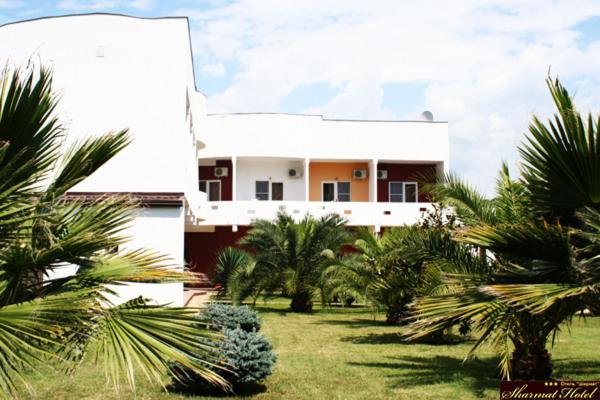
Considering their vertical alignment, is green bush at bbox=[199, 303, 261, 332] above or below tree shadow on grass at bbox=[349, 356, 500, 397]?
above

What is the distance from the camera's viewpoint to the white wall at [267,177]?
3456cm

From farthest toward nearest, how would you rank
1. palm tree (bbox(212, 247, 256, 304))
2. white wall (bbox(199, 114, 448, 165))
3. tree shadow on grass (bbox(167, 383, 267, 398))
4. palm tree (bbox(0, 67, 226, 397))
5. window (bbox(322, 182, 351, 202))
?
1. window (bbox(322, 182, 351, 202))
2. white wall (bbox(199, 114, 448, 165))
3. palm tree (bbox(212, 247, 256, 304))
4. tree shadow on grass (bbox(167, 383, 267, 398))
5. palm tree (bbox(0, 67, 226, 397))

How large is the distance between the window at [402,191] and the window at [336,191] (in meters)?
2.12

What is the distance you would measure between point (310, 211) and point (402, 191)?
21.3ft

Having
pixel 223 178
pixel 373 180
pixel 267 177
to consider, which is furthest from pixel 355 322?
pixel 223 178

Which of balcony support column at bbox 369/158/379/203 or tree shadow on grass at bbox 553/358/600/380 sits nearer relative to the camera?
tree shadow on grass at bbox 553/358/600/380

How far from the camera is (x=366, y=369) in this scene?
11.4m

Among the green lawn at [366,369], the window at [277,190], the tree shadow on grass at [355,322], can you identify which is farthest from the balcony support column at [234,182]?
the green lawn at [366,369]

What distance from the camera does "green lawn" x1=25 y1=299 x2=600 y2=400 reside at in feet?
31.0

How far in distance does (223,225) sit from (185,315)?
2657cm

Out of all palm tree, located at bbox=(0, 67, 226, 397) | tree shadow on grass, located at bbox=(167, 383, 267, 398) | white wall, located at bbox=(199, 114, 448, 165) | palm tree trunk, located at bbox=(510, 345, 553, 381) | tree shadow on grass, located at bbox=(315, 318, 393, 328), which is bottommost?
tree shadow on grass, located at bbox=(315, 318, 393, 328)

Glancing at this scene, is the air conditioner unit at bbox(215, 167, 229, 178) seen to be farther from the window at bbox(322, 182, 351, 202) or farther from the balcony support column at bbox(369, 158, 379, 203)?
the balcony support column at bbox(369, 158, 379, 203)

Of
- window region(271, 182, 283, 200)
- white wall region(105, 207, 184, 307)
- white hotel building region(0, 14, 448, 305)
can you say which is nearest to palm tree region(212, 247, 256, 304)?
white hotel building region(0, 14, 448, 305)

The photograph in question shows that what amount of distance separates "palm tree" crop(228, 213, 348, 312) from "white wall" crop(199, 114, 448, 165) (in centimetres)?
1018
